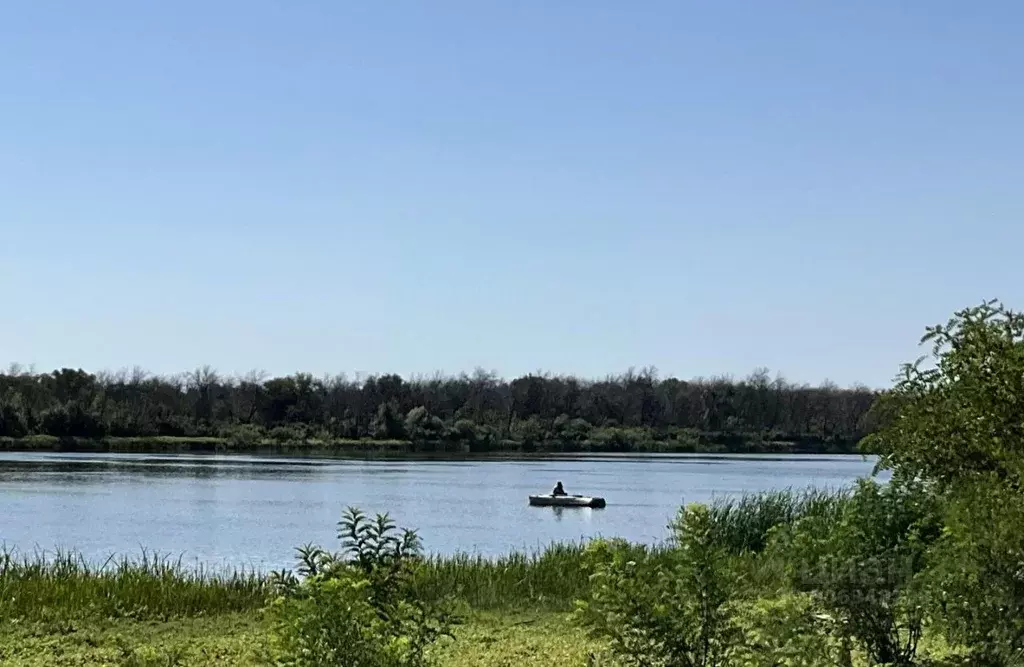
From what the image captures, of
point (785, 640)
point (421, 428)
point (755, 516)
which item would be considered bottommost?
point (755, 516)

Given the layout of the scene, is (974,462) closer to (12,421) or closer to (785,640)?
(785,640)

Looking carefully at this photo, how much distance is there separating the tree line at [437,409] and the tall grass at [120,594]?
75.2 metres

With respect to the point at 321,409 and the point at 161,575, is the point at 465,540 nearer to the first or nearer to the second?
the point at 161,575

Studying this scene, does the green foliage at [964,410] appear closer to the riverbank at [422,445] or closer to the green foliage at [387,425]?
the riverbank at [422,445]

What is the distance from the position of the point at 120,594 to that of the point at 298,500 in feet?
98.8

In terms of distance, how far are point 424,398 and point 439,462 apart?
3410 centimetres

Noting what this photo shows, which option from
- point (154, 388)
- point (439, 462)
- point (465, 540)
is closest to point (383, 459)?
point (439, 462)

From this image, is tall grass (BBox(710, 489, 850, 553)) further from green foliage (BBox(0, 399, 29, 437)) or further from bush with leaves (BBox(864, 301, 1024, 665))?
green foliage (BBox(0, 399, 29, 437))

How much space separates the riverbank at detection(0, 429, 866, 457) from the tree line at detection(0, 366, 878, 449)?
1.40ft

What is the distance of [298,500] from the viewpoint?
1635 inches

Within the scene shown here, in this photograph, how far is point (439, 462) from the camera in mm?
74688

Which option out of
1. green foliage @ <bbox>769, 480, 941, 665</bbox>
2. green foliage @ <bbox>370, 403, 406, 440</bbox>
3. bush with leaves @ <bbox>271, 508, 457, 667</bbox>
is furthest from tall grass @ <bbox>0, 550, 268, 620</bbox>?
green foliage @ <bbox>370, 403, 406, 440</bbox>

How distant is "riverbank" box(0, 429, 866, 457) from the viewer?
274ft

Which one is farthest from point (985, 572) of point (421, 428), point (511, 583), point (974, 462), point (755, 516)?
point (421, 428)
